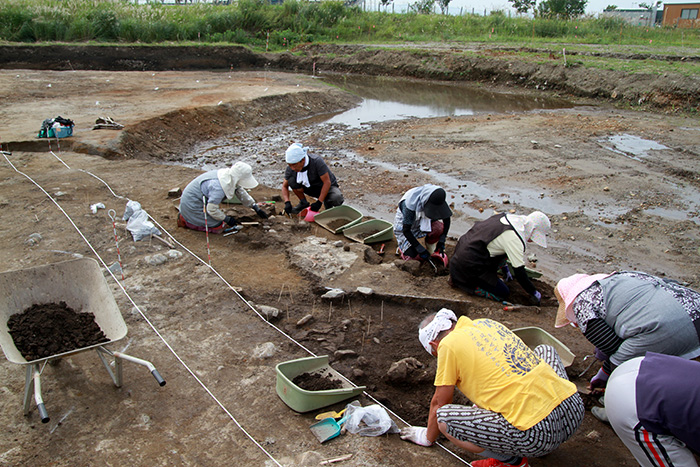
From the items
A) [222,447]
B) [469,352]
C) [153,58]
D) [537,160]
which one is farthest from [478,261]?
[153,58]

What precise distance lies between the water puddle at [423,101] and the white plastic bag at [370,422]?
12.1 m

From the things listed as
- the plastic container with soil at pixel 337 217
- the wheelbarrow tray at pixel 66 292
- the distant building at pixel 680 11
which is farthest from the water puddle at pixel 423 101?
the distant building at pixel 680 11

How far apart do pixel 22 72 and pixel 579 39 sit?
26.8 metres

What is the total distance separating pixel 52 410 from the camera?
343 cm

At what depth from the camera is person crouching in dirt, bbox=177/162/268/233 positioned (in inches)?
243

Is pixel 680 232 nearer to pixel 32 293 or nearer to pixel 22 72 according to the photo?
pixel 32 293

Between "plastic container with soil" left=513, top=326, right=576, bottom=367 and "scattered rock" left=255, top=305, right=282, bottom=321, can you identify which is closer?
"plastic container with soil" left=513, top=326, right=576, bottom=367

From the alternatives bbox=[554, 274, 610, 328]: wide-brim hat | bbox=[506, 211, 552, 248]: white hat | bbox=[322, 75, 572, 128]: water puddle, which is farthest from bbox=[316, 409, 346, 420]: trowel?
bbox=[322, 75, 572, 128]: water puddle

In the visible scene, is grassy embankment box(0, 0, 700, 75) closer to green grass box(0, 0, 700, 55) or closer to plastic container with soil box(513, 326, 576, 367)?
green grass box(0, 0, 700, 55)

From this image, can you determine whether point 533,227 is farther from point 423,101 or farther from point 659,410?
point 423,101

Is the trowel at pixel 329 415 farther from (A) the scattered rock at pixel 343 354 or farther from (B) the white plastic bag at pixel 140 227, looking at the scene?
(B) the white plastic bag at pixel 140 227

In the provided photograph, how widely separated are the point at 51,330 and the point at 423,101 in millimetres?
16906

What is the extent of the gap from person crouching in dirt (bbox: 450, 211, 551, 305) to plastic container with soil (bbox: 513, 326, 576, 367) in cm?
71

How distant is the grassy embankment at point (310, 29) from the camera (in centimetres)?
2323
